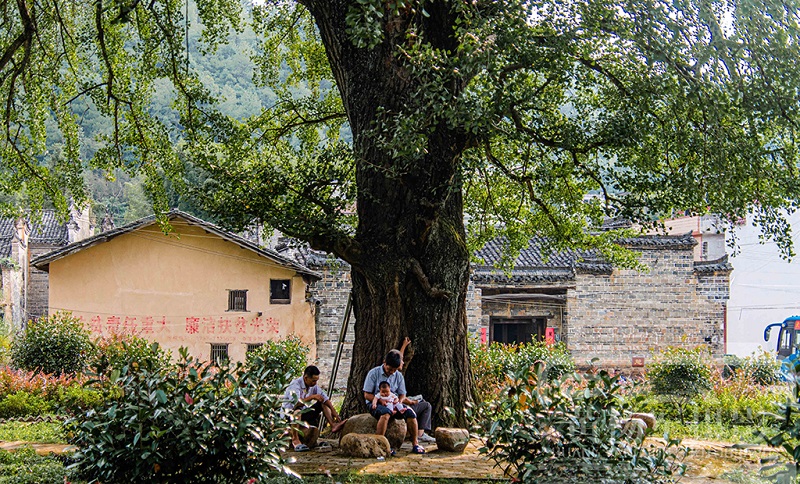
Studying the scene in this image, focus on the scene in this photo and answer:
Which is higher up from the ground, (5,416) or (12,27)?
(12,27)

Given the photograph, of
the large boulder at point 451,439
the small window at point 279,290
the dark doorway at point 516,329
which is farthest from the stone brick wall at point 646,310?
the large boulder at point 451,439

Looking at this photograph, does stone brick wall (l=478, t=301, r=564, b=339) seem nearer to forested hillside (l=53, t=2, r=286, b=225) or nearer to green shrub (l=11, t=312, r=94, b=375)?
green shrub (l=11, t=312, r=94, b=375)

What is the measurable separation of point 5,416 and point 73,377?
2.70 meters

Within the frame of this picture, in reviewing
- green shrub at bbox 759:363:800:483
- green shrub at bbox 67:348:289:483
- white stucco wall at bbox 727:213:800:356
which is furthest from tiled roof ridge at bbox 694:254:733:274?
green shrub at bbox 759:363:800:483

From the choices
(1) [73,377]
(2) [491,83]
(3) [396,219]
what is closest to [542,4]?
(2) [491,83]

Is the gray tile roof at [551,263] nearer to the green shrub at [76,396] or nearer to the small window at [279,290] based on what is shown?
the small window at [279,290]

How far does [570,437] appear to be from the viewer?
5434mm

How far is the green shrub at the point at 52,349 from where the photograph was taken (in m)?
16.5

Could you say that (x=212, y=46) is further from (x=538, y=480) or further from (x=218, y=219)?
(x=538, y=480)

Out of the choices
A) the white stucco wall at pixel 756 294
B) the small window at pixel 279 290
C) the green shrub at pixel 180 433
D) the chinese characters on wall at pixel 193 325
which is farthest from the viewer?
the white stucco wall at pixel 756 294

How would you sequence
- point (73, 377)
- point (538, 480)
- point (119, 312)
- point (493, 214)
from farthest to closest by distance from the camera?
point (119, 312) → point (73, 377) → point (493, 214) → point (538, 480)

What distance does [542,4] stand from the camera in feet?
25.0

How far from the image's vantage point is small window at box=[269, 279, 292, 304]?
2271 cm

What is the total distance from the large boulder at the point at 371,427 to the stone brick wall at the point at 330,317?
13.0 meters
